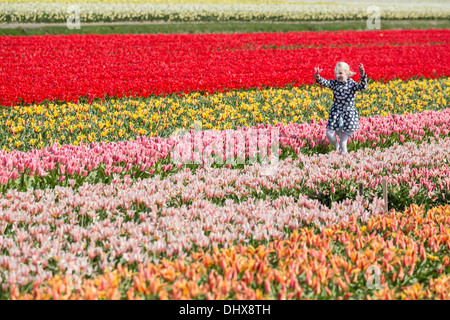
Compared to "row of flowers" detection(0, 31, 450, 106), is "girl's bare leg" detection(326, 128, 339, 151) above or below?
below

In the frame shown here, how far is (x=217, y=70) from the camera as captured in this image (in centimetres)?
1512

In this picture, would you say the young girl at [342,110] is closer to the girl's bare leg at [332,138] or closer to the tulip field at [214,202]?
the girl's bare leg at [332,138]

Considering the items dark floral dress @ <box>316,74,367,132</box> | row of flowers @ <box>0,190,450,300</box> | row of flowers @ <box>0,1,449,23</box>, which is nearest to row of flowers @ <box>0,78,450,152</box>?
dark floral dress @ <box>316,74,367,132</box>

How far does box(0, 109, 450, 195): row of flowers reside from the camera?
5.61 metres

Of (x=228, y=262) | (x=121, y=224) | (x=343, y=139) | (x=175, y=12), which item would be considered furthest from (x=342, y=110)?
(x=175, y=12)

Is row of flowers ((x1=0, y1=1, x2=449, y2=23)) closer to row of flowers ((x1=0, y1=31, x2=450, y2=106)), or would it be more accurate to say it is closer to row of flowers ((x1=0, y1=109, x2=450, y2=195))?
row of flowers ((x1=0, y1=31, x2=450, y2=106))

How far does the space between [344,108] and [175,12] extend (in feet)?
129

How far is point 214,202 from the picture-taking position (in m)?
4.79

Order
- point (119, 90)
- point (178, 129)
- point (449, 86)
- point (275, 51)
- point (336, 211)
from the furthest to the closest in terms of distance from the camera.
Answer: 1. point (275, 51)
2. point (449, 86)
3. point (119, 90)
4. point (178, 129)
5. point (336, 211)

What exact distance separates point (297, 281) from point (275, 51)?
61.5 ft

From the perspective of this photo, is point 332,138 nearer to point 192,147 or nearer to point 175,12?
point 192,147

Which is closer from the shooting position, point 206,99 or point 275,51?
point 206,99

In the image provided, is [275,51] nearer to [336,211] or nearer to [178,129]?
[178,129]
